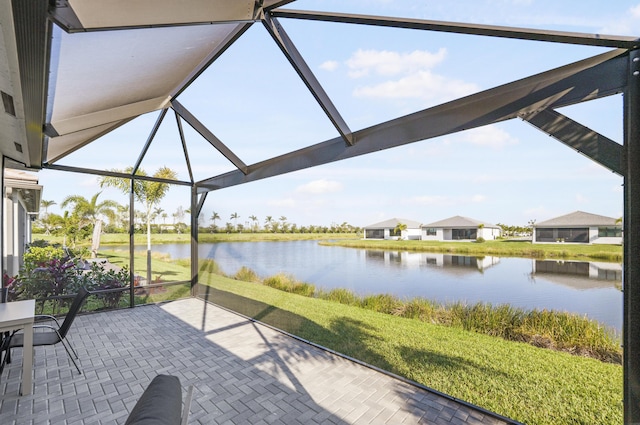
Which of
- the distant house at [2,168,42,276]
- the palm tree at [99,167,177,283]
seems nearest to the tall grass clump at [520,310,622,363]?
the distant house at [2,168,42,276]

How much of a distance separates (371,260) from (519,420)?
9.54ft

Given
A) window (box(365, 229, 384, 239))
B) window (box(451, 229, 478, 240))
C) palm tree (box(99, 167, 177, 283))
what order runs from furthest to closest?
palm tree (box(99, 167, 177, 283)) < window (box(365, 229, 384, 239)) < window (box(451, 229, 478, 240))

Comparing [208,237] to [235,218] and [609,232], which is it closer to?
[235,218]

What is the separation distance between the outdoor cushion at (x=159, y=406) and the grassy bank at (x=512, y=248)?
2800 millimetres

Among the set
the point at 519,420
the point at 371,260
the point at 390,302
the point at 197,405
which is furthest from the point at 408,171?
the point at 197,405

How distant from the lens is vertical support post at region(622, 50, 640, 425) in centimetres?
176

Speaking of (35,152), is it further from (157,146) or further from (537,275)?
(537,275)

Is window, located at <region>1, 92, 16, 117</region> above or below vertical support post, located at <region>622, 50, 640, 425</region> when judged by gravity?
above

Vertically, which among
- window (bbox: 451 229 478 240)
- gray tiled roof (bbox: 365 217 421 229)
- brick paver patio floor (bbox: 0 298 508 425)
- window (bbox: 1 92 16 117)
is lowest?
brick paver patio floor (bbox: 0 298 508 425)

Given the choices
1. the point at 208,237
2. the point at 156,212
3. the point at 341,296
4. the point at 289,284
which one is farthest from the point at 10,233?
the point at 341,296

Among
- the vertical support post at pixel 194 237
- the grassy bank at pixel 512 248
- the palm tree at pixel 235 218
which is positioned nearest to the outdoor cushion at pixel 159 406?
the grassy bank at pixel 512 248

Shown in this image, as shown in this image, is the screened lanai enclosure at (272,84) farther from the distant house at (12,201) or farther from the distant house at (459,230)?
the distant house at (459,230)

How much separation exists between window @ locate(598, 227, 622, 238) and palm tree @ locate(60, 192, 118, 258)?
847 cm

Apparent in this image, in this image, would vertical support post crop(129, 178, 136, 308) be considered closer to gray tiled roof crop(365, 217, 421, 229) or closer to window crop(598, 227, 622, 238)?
gray tiled roof crop(365, 217, 421, 229)
